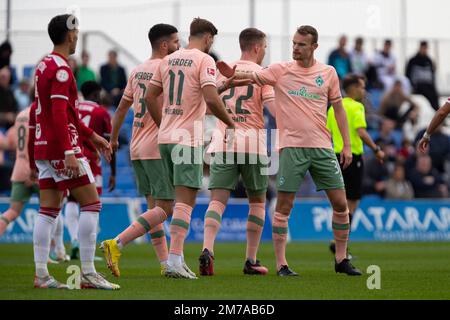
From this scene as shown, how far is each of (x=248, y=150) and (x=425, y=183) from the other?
44.0ft

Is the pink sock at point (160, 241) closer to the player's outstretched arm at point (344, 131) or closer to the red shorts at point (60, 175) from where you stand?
the player's outstretched arm at point (344, 131)

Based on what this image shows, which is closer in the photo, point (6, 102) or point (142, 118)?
point (142, 118)

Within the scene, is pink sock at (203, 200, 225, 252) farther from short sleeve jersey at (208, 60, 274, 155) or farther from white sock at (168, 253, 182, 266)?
short sleeve jersey at (208, 60, 274, 155)

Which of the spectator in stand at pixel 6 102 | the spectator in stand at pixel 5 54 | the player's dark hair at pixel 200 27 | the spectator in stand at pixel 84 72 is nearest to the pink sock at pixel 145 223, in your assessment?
the player's dark hair at pixel 200 27

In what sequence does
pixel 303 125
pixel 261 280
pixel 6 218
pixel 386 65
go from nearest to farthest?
1. pixel 261 280
2. pixel 303 125
3. pixel 6 218
4. pixel 386 65

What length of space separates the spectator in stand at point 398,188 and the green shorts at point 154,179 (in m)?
13.3

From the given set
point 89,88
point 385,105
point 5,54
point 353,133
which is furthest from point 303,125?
point 385,105

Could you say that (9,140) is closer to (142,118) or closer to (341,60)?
(341,60)

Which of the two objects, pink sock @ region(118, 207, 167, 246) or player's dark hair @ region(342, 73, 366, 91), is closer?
pink sock @ region(118, 207, 167, 246)

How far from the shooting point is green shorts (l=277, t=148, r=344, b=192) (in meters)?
12.1

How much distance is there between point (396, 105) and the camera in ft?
93.5

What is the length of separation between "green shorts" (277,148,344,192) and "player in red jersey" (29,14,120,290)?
2.73 m

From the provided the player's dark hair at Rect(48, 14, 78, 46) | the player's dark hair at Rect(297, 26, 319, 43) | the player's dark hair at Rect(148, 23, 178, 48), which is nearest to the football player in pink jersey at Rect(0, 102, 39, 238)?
the player's dark hair at Rect(148, 23, 178, 48)

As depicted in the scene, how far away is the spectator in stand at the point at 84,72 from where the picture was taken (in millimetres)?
24812
